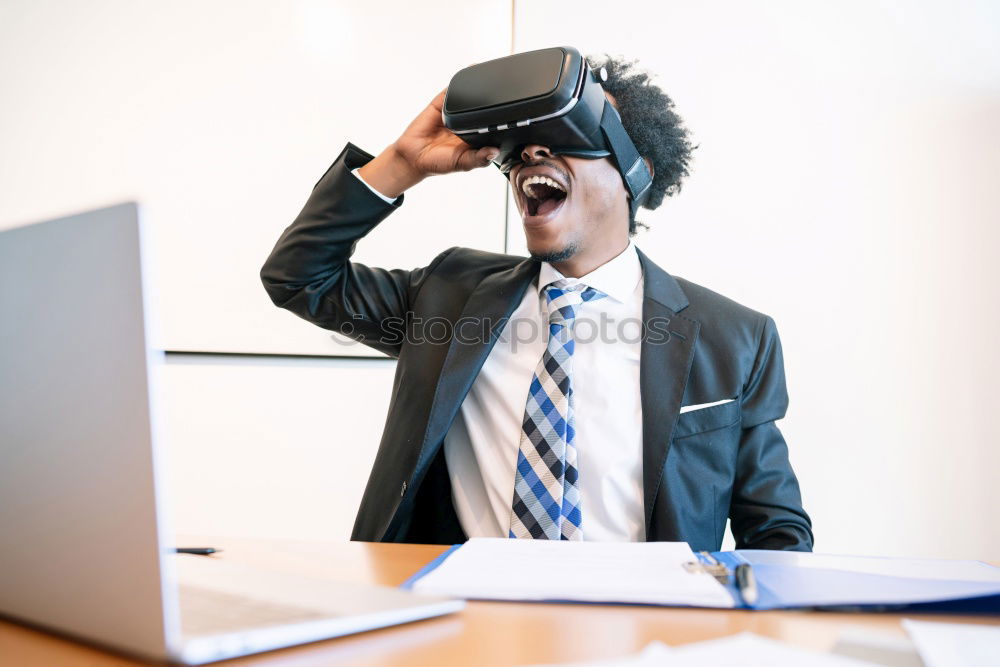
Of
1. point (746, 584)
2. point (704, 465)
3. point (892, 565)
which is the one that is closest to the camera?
point (746, 584)

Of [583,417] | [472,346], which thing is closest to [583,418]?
[583,417]

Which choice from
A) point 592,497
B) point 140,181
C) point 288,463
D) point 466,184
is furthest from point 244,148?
point 592,497

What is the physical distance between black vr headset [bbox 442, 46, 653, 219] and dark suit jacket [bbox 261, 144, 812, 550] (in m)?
0.26

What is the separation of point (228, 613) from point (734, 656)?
0.33m

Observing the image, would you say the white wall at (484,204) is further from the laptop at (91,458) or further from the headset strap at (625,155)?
the laptop at (91,458)

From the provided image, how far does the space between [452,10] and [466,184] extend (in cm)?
47

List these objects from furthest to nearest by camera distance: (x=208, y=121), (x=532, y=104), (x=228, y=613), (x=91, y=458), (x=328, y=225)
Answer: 1. (x=208, y=121)
2. (x=328, y=225)
3. (x=532, y=104)
4. (x=228, y=613)
5. (x=91, y=458)

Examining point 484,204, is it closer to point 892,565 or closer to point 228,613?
point 892,565

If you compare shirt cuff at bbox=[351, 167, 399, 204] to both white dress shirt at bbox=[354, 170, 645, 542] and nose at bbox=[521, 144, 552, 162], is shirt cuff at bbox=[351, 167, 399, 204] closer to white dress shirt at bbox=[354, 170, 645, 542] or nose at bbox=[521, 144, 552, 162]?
white dress shirt at bbox=[354, 170, 645, 542]

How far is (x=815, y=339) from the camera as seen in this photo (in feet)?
6.68

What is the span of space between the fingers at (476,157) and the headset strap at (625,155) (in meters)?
0.19

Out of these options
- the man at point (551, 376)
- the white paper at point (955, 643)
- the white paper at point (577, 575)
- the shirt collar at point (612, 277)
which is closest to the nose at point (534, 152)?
the man at point (551, 376)

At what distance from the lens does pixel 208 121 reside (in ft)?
6.60

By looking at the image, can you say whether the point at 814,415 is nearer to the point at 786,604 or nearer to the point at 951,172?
the point at 951,172
